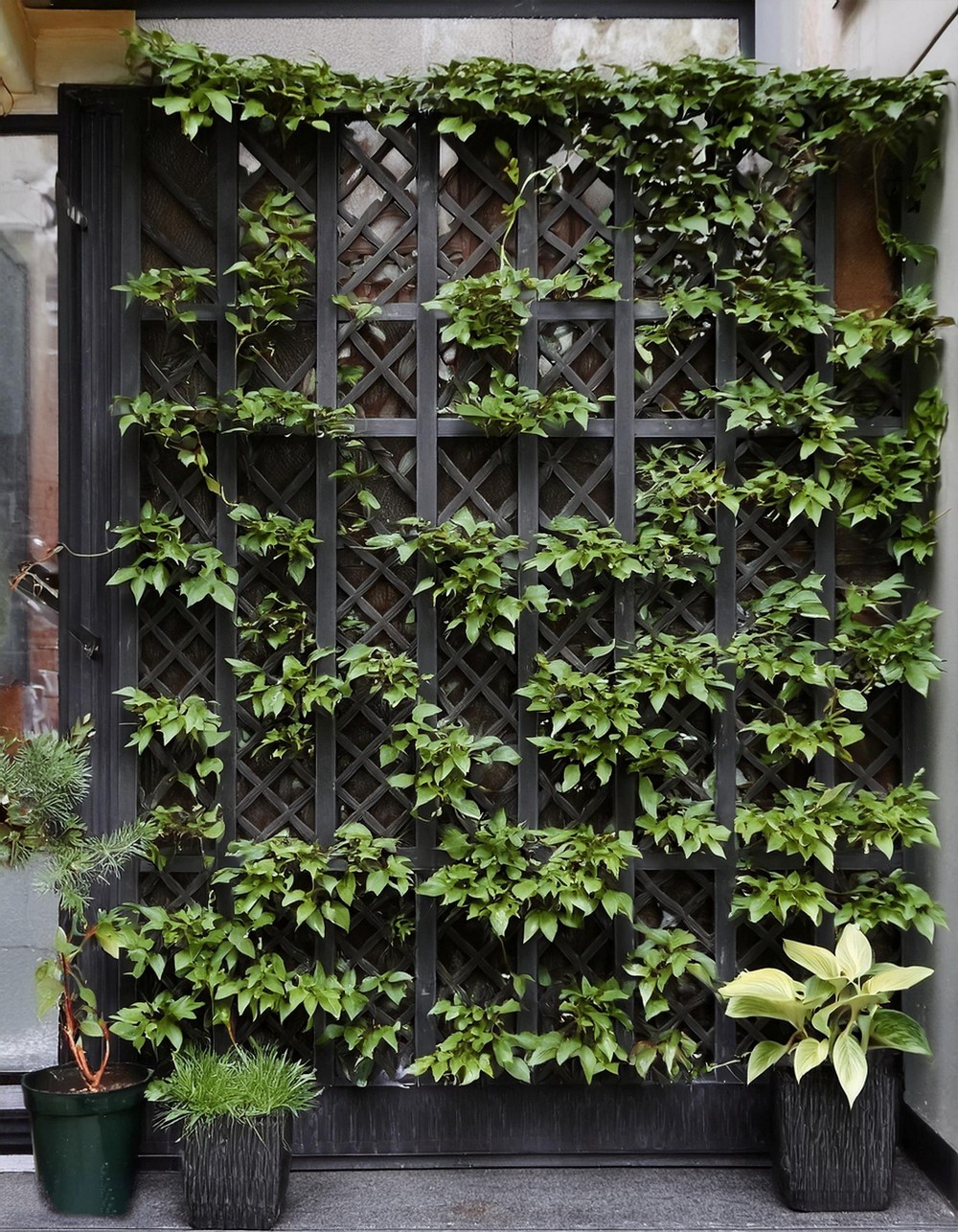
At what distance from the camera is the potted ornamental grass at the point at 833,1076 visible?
2.63 metres

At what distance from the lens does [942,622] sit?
2.91m

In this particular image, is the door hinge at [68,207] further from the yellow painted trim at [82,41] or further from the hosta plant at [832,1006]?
the hosta plant at [832,1006]

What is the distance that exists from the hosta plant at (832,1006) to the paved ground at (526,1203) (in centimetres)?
42

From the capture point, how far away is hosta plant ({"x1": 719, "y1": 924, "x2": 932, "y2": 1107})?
8.50 ft

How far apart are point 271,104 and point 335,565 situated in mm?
1374

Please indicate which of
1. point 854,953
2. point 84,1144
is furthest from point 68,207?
point 854,953

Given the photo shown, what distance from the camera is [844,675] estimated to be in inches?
116

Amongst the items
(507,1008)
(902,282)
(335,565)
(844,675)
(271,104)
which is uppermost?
(271,104)

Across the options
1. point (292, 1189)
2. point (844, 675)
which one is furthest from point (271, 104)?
point (292, 1189)

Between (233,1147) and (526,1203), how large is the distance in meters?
0.84

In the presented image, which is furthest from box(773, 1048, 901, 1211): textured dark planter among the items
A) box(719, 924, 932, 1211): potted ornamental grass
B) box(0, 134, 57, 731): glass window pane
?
box(0, 134, 57, 731): glass window pane

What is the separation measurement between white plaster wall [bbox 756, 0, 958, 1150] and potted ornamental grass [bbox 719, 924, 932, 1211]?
0.70 feet

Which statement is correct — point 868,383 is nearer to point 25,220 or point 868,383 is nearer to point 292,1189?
point 25,220

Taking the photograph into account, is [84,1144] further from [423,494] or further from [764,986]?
[423,494]
